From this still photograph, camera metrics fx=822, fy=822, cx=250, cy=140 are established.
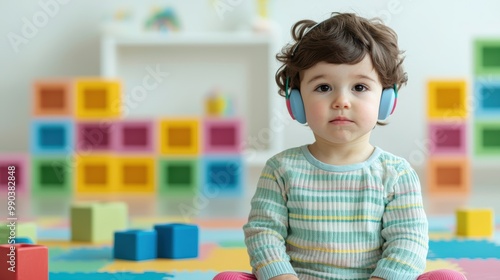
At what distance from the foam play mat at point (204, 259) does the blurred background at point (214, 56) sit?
2061 mm

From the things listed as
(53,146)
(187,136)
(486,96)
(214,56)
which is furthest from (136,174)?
(486,96)

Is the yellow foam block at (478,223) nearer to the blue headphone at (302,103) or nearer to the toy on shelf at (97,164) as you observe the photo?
the blue headphone at (302,103)

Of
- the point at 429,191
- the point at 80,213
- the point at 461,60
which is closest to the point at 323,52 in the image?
the point at 80,213

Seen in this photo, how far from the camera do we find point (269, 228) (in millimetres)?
1307

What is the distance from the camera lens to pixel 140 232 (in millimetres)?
1910

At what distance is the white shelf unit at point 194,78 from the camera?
14.9ft

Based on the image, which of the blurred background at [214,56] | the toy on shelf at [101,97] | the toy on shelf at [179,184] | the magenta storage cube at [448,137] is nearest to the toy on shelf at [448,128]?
the magenta storage cube at [448,137]

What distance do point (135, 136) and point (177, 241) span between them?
244 centimetres

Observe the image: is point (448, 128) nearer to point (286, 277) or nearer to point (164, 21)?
point (164, 21)

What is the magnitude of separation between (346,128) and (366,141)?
0.23 feet

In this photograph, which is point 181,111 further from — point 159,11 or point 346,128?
point 346,128
